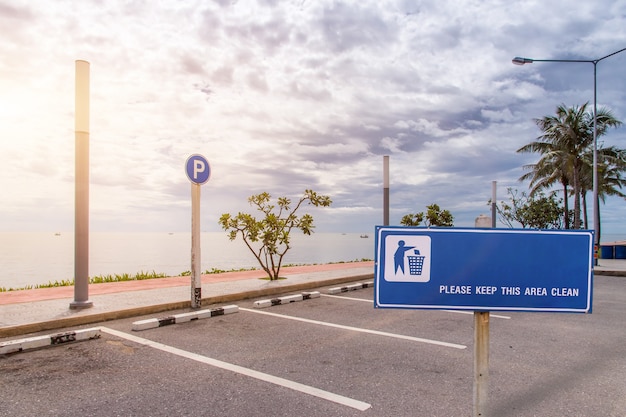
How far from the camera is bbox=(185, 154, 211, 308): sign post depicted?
8.42 meters

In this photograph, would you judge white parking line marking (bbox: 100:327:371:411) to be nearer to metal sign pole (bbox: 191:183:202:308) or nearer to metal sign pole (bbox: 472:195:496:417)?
metal sign pole (bbox: 472:195:496:417)

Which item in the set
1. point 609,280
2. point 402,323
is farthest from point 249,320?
point 609,280

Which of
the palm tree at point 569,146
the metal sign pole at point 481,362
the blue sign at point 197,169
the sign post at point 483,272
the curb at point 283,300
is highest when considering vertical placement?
the palm tree at point 569,146

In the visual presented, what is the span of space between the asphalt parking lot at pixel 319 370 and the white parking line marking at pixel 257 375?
0.05ft

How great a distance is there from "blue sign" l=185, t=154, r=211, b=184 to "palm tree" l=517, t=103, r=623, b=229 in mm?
26640

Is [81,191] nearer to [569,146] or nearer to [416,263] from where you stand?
[416,263]

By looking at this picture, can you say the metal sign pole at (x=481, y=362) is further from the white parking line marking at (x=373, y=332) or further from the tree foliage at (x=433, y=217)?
the tree foliage at (x=433, y=217)

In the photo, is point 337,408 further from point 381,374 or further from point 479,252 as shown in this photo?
point 479,252

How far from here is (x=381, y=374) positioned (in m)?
4.66

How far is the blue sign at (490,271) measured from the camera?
281 centimetres

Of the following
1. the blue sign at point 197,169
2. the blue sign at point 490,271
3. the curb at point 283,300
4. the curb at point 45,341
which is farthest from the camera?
the curb at point 283,300

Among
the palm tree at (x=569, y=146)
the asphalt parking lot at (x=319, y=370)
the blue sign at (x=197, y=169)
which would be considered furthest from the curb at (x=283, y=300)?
the palm tree at (x=569, y=146)

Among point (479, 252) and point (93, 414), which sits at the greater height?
point (479, 252)

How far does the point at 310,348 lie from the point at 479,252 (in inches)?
136
